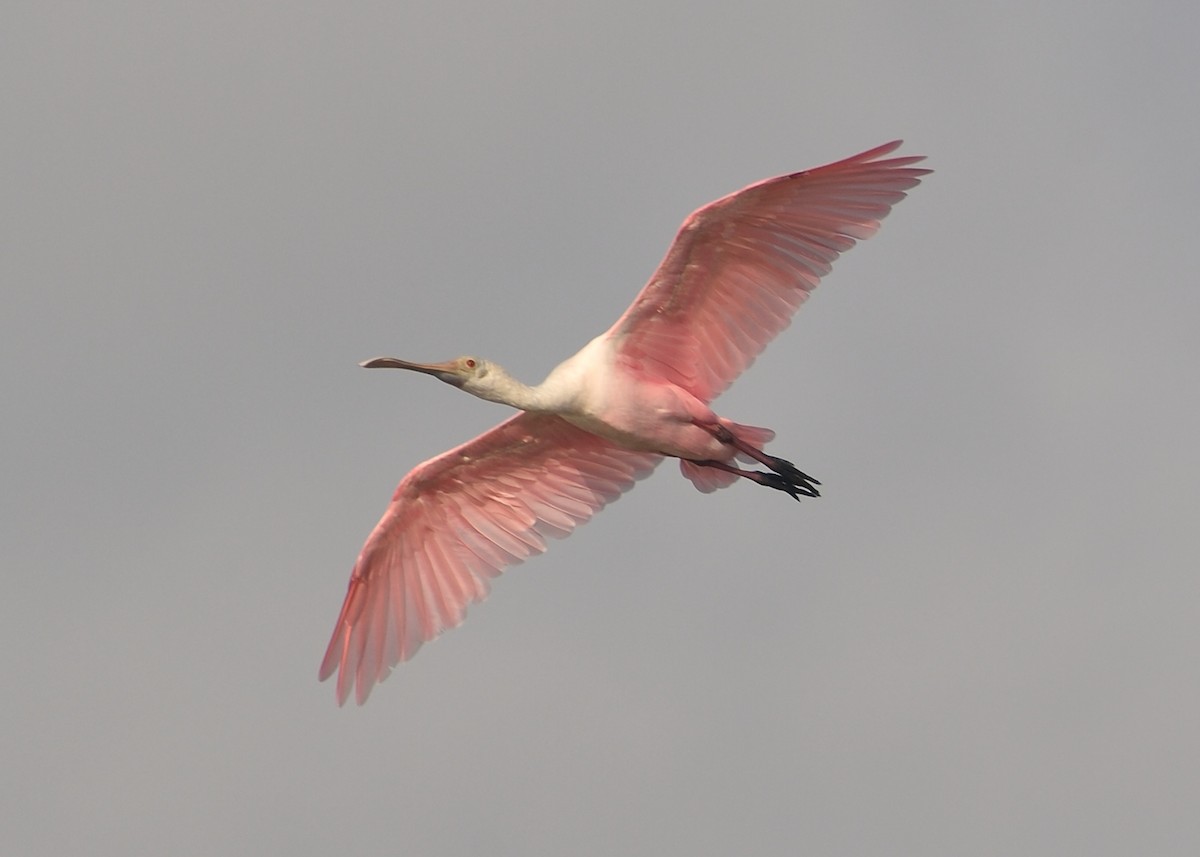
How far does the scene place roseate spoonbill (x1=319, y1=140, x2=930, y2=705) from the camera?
2162 cm

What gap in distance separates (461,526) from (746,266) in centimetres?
432

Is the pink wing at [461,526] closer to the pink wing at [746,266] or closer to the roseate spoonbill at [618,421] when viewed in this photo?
the roseate spoonbill at [618,421]

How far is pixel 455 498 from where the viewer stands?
952 inches

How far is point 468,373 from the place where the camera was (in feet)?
74.9

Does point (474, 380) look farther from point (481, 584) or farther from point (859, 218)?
point (859, 218)

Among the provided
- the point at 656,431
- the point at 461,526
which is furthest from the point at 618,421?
the point at 461,526

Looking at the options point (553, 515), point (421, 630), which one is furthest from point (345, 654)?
point (553, 515)

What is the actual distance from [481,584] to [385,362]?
2573 millimetres

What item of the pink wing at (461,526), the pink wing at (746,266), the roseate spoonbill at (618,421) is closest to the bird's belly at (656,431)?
the roseate spoonbill at (618,421)

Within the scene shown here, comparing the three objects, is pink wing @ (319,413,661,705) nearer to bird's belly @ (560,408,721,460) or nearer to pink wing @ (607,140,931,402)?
bird's belly @ (560,408,721,460)

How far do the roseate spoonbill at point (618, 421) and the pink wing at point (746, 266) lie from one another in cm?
1

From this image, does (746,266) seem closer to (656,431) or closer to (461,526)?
(656,431)

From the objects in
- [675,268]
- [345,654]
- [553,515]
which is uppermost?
[675,268]

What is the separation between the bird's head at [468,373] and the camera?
22688mm
